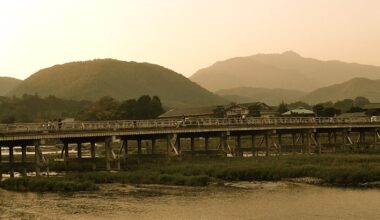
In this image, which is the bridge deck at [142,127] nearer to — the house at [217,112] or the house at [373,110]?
the house at [373,110]

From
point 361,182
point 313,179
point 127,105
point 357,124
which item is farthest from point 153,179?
point 127,105

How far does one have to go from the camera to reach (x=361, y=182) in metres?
51.8

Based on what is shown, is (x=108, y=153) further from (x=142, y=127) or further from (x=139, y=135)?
(x=139, y=135)

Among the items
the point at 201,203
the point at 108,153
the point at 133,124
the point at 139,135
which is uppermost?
the point at 133,124

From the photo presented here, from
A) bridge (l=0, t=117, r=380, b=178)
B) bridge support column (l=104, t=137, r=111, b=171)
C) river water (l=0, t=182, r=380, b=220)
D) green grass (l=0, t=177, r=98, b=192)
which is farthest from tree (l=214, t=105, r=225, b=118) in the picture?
green grass (l=0, t=177, r=98, b=192)

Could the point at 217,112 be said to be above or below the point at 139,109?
below

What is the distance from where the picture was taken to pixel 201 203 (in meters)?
42.8

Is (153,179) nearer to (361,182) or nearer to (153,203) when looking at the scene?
(153,203)

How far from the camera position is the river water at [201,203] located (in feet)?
126

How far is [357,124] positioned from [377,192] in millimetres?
51701

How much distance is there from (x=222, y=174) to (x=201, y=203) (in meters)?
15.6

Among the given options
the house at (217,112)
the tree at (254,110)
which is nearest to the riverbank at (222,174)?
the house at (217,112)

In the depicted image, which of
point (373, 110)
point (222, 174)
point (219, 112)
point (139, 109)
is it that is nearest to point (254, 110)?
point (219, 112)

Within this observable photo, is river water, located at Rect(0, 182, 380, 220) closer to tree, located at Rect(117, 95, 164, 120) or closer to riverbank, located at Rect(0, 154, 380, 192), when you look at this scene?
riverbank, located at Rect(0, 154, 380, 192)
